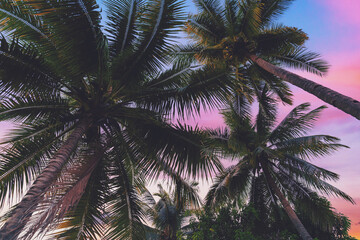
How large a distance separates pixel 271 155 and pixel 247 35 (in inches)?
233

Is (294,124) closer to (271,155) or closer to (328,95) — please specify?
(271,155)

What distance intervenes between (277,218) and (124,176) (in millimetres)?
11462

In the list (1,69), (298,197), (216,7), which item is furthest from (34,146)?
(298,197)

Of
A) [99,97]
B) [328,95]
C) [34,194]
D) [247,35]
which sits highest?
[247,35]

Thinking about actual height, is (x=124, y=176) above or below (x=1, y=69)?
below

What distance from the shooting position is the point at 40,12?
4.64m

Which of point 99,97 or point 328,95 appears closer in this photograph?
point 328,95

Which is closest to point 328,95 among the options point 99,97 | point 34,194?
point 99,97

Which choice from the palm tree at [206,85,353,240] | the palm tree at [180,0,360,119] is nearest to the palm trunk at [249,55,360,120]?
the palm tree at [180,0,360,119]

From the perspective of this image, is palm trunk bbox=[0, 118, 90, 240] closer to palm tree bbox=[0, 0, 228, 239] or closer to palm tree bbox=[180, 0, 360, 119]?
palm tree bbox=[0, 0, 228, 239]

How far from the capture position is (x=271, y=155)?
11438mm

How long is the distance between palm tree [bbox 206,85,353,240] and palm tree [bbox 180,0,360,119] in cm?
247

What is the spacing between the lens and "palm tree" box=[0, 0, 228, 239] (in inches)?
196

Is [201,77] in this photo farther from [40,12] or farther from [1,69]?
[1,69]
